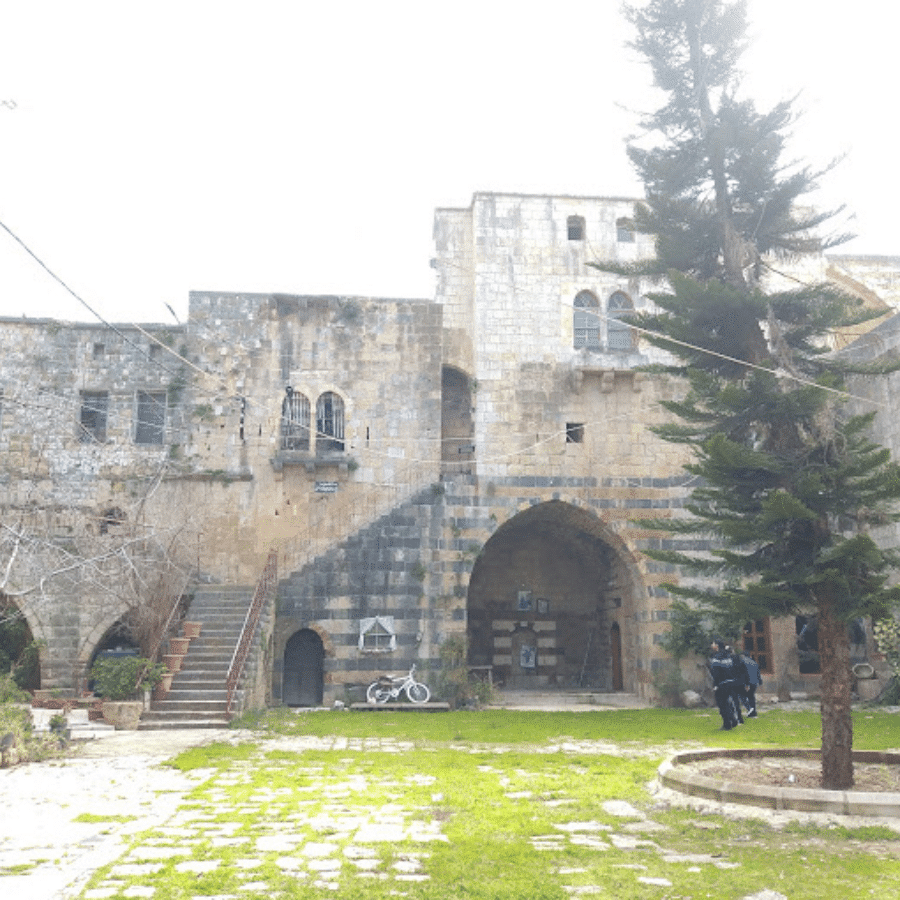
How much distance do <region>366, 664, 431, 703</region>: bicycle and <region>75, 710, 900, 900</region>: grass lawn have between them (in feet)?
18.6

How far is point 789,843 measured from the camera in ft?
19.0

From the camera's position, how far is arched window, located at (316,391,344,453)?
59.1 ft

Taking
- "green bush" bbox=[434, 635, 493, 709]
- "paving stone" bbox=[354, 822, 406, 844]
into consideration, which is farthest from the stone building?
Result: "paving stone" bbox=[354, 822, 406, 844]

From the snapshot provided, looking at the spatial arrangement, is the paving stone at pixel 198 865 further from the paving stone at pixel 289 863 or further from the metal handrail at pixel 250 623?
the metal handrail at pixel 250 623

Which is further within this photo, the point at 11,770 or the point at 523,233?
the point at 523,233

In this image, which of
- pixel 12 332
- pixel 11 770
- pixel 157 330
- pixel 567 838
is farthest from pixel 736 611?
pixel 12 332

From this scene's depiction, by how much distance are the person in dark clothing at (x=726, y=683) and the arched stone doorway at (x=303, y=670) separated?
24.4 ft

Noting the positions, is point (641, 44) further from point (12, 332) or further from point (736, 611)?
point (12, 332)

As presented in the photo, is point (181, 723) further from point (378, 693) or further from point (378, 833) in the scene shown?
point (378, 833)

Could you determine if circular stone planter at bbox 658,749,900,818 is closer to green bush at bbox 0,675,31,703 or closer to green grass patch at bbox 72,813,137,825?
green grass patch at bbox 72,813,137,825

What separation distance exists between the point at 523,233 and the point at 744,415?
38.8 ft

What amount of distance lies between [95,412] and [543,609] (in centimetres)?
1141

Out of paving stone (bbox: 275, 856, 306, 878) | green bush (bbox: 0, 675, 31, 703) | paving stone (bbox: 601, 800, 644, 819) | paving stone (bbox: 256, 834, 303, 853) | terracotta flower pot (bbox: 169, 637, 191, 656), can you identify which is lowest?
paving stone (bbox: 601, 800, 644, 819)

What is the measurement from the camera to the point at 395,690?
637 inches
